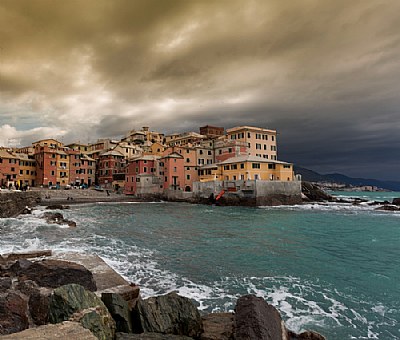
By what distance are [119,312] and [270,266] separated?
360 inches

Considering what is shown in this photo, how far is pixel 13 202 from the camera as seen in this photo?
3419cm

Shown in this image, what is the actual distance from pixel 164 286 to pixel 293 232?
627 inches

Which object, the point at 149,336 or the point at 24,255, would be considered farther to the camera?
the point at 24,255

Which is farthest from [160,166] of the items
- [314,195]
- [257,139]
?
[314,195]

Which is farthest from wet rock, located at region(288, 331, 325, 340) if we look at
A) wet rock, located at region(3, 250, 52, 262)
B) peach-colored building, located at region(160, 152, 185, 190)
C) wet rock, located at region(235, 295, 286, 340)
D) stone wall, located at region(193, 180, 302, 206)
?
peach-colored building, located at region(160, 152, 185, 190)

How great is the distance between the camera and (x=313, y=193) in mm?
67812

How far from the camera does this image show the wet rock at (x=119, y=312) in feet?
18.4

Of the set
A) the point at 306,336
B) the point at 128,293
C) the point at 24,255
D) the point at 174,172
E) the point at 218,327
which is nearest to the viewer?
the point at 218,327

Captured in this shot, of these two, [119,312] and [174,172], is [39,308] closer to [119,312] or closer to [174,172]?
[119,312]

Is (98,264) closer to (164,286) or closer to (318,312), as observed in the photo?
(164,286)

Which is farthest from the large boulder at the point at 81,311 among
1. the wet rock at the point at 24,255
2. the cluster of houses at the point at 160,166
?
the cluster of houses at the point at 160,166

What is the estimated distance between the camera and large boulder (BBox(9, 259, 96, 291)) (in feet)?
27.4

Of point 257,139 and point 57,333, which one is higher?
point 257,139

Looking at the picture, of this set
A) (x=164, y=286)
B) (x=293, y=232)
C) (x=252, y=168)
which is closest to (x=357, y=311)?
(x=164, y=286)
